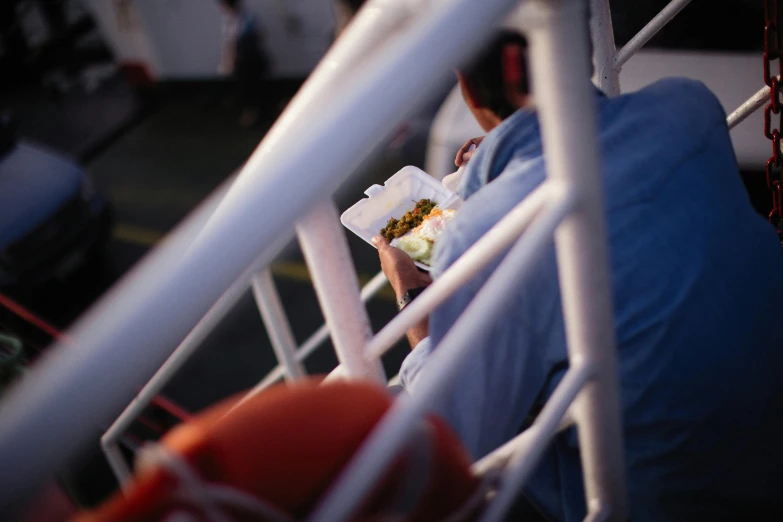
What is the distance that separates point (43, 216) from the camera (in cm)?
526

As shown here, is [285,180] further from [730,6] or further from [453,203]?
[730,6]

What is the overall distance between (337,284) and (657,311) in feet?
2.18

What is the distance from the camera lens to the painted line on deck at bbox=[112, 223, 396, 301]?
17.6 feet

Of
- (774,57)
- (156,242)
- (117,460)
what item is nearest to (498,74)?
(774,57)

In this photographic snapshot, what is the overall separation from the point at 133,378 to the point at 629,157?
1.02 metres

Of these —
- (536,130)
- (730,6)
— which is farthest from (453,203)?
(730,6)

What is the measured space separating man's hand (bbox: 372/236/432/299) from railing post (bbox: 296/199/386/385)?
0.64 m

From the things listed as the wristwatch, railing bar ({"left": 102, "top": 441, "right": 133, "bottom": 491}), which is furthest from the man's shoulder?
railing bar ({"left": 102, "top": 441, "right": 133, "bottom": 491})

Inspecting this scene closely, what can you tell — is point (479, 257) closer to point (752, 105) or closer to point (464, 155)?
point (464, 155)

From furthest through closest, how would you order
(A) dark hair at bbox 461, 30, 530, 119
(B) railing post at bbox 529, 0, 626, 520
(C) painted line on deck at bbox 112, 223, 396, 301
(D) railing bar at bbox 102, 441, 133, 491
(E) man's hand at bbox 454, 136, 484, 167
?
1. (C) painted line on deck at bbox 112, 223, 396, 301
2. (D) railing bar at bbox 102, 441, 133, 491
3. (E) man's hand at bbox 454, 136, 484, 167
4. (A) dark hair at bbox 461, 30, 530, 119
5. (B) railing post at bbox 529, 0, 626, 520

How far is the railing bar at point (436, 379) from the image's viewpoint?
0.73 metres

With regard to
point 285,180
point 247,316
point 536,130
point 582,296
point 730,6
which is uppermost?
point 285,180

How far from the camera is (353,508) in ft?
2.38

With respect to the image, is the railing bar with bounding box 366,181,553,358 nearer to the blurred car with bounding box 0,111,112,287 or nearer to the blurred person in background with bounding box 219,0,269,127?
the blurred car with bounding box 0,111,112,287
